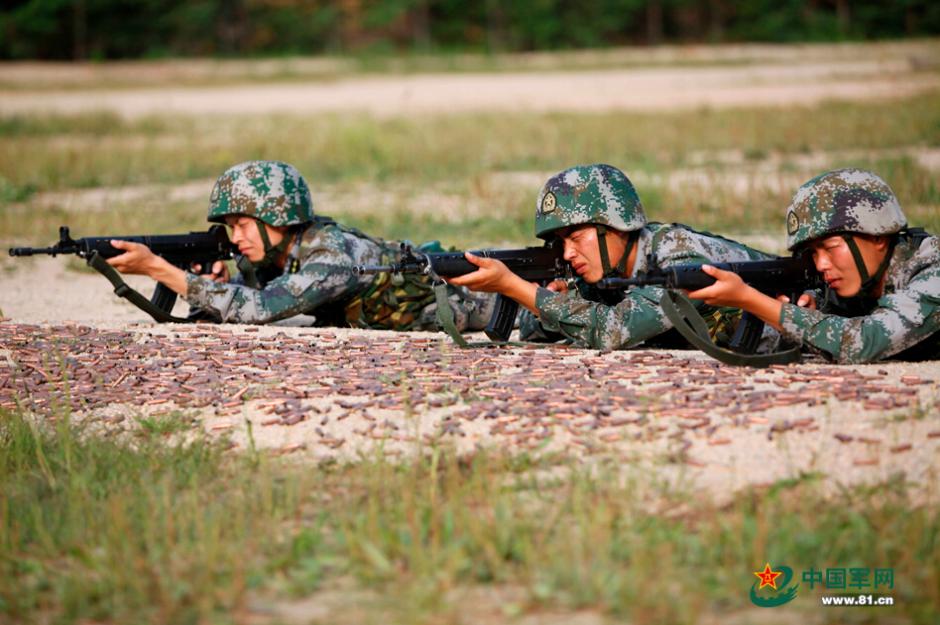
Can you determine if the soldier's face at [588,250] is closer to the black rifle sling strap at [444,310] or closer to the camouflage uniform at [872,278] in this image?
the black rifle sling strap at [444,310]

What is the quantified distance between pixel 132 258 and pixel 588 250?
2569 millimetres

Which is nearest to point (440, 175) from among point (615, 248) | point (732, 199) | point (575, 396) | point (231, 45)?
point (732, 199)

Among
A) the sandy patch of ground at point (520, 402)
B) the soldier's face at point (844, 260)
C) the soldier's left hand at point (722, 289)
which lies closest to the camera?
the sandy patch of ground at point (520, 402)

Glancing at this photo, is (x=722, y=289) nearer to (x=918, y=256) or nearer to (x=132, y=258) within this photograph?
(x=918, y=256)

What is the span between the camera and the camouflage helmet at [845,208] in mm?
5836

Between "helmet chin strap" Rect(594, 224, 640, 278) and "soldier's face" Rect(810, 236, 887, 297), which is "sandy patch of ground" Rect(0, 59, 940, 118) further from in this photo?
"soldier's face" Rect(810, 236, 887, 297)

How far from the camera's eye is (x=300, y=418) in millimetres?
5508

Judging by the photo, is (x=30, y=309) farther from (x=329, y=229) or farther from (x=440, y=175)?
(x=440, y=175)

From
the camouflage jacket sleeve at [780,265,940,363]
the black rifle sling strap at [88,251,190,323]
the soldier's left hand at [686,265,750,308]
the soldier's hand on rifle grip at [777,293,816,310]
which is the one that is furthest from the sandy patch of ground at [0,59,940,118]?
the soldier's left hand at [686,265,750,308]

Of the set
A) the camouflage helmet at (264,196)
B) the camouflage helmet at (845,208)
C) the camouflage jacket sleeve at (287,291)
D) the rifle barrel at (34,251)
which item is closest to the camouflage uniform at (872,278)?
the camouflage helmet at (845,208)

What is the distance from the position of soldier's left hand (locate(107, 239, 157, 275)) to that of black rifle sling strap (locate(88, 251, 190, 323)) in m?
0.06

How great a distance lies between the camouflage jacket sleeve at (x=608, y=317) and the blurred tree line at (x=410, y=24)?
3371 cm

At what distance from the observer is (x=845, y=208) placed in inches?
230

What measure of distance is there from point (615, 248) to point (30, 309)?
14.4 ft
